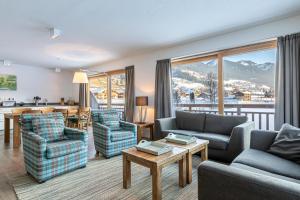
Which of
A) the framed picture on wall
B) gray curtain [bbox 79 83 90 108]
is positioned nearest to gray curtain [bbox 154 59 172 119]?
gray curtain [bbox 79 83 90 108]

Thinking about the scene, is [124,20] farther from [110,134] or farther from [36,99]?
[36,99]

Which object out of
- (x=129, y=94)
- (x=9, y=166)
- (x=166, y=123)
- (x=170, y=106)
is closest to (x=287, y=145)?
(x=166, y=123)

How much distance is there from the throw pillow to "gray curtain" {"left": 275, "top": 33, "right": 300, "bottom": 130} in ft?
2.85

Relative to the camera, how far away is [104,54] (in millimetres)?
5160

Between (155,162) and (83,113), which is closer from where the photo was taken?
(155,162)

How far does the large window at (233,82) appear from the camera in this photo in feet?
11.5

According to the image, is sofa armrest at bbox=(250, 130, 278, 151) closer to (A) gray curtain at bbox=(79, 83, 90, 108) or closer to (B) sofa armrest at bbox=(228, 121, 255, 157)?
(B) sofa armrest at bbox=(228, 121, 255, 157)

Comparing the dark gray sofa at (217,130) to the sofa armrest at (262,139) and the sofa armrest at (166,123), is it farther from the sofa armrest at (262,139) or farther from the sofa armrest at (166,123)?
the sofa armrest at (262,139)

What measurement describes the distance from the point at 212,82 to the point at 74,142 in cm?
307

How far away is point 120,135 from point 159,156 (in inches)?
62.0

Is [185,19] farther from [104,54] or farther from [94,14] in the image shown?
[104,54]

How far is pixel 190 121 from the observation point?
154 inches

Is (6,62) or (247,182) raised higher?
(6,62)

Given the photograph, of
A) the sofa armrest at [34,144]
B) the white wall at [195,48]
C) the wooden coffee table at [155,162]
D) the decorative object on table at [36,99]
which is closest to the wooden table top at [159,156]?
the wooden coffee table at [155,162]
